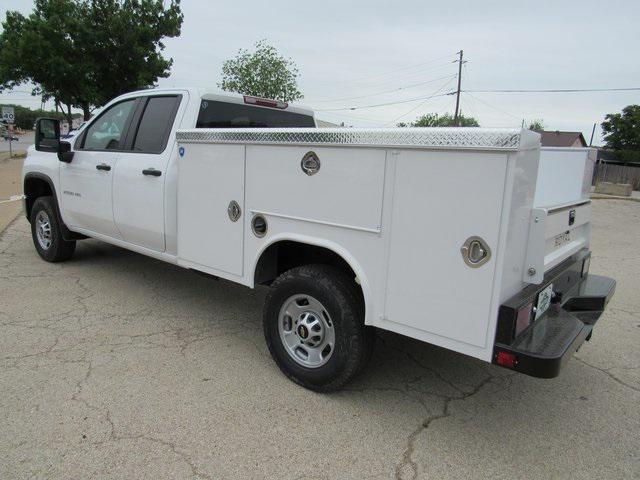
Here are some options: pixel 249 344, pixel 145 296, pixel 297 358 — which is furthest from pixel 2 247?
pixel 297 358

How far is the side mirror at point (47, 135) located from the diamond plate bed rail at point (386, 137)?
2749 millimetres

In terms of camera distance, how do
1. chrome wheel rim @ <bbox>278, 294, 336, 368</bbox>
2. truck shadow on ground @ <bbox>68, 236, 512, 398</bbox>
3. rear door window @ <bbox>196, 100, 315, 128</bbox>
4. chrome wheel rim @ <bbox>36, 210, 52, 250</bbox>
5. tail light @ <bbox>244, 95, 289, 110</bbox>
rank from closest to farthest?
chrome wheel rim @ <bbox>278, 294, 336, 368</bbox> → truck shadow on ground @ <bbox>68, 236, 512, 398</bbox> → rear door window @ <bbox>196, 100, 315, 128</bbox> → tail light @ <bbox>244, 95, 289, 110</bbox> → chrome wheel rim @ <bbox>36, 210, 52, 250</bbox>

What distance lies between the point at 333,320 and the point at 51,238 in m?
4.67

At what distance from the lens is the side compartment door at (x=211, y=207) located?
365 cm

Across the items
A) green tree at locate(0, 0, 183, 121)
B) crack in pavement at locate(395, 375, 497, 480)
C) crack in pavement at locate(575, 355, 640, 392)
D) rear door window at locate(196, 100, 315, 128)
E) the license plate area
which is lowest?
crack in pavement at locate(395, 375, 497, 480)

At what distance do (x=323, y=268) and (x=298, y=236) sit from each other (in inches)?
10.8

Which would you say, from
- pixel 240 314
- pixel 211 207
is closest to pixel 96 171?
pixel 211 207

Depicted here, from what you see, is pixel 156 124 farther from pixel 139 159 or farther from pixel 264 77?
pixel 264 77

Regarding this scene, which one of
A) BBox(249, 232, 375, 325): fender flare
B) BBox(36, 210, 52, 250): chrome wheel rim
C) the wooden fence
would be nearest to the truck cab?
BBox(36, 210, 52, 250): chrome wheel rim

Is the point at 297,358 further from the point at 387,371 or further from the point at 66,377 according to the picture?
the point at 66,377

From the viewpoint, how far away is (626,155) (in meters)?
47.8

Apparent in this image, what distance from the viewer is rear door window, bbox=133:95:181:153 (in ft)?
14.3

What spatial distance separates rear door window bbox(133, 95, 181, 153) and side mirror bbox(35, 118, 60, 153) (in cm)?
141

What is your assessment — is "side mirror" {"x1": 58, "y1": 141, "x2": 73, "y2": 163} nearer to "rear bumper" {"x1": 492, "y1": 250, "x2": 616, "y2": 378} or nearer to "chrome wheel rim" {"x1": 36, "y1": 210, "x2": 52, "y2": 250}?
"chrome wheel rim" {"x1": 36, "y1": 210, "x2": 52, "y2": 250}
